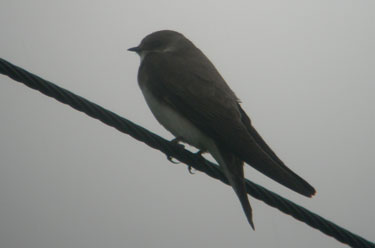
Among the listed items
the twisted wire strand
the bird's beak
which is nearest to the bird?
the twisted wire strand

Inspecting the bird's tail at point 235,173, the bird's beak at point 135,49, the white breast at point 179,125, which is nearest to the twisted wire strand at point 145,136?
the bird's tail at point 235,173

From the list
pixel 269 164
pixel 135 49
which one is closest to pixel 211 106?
pixel 269 164

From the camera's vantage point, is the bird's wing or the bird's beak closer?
the bird's wing

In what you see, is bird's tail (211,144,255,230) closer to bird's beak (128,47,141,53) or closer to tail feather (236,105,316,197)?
tail feather (236,105,316,197)

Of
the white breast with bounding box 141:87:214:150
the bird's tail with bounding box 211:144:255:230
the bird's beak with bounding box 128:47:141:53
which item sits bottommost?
the bird's tail with bounding box 211:144:255:230

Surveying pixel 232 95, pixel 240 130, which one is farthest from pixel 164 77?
pixel 240 130

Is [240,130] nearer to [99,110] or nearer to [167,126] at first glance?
[167,126]
